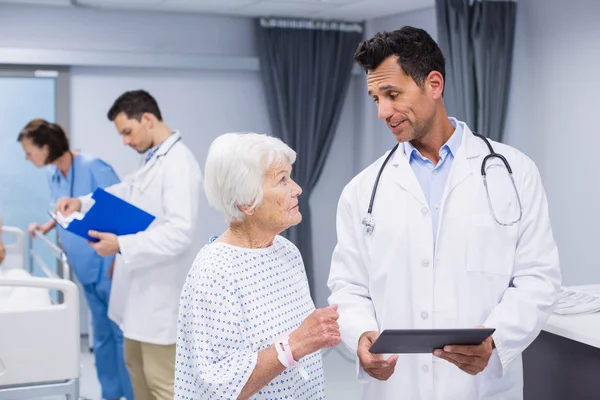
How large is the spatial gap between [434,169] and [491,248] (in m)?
0.25

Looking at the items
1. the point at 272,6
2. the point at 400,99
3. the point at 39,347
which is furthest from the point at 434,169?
the point at 272,6

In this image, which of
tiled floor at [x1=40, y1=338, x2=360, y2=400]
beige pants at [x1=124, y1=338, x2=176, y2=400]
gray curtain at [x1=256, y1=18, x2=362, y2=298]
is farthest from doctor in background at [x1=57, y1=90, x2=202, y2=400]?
gray curtain at [x1=256, y1=18, x2=362, y2=298]

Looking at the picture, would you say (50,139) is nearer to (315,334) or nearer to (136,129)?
(136,129)

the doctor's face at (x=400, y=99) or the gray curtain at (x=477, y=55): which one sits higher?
the gray curtain at (x=477, y=55)

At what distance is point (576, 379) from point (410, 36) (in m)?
1.13

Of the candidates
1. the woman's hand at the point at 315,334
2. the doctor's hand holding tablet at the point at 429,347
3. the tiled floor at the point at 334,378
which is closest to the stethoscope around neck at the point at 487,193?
the doctor's hand holding tablet at the point at 429,347

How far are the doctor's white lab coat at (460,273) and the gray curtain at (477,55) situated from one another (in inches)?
85.9

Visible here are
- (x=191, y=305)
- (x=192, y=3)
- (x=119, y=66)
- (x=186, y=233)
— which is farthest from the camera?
(x=119, y=66)

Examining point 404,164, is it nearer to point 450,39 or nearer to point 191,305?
point 191,305

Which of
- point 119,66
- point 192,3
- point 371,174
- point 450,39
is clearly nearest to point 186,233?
point 371,174

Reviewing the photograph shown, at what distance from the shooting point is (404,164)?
196cm

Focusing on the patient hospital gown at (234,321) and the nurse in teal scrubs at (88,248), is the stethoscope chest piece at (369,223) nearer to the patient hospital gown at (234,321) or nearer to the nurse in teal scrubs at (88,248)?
the patient hospital gown at (234,321)

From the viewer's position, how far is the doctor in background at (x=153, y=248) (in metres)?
3.00

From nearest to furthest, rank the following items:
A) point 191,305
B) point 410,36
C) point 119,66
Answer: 1. point 191,305
2. point 410,36
3. point 119,66
